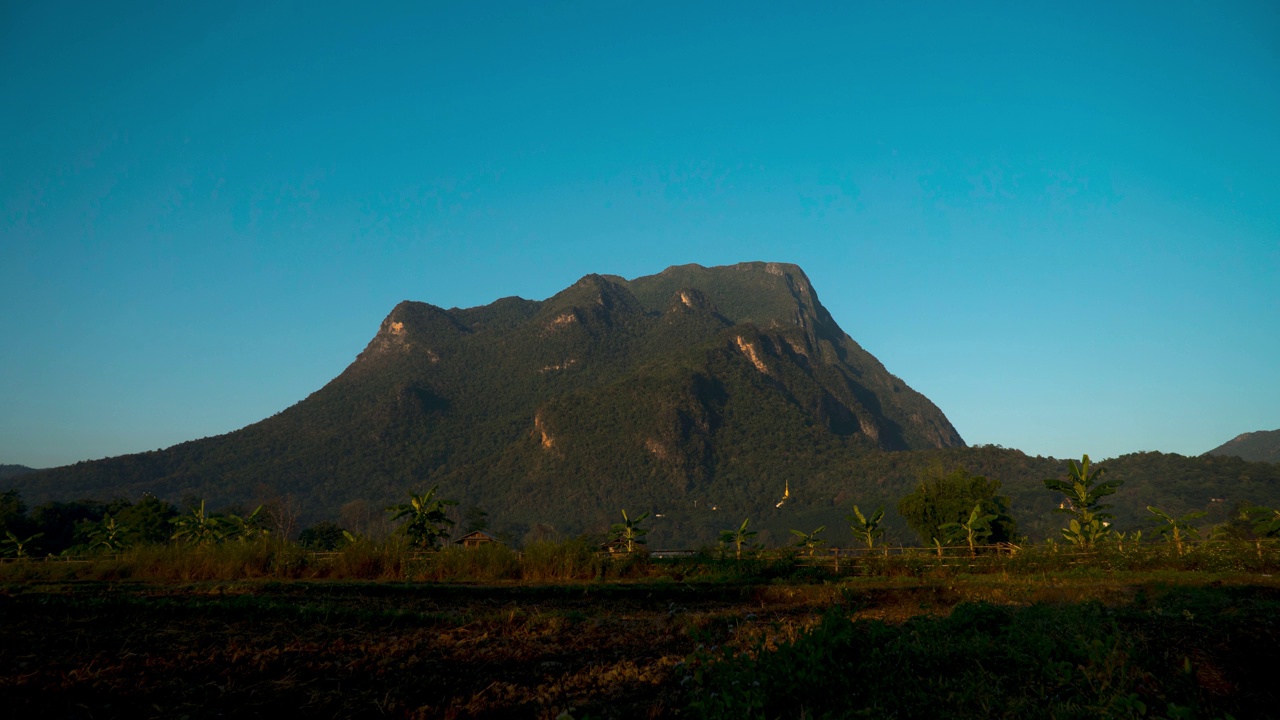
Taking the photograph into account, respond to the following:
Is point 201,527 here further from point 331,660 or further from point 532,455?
point 532,455

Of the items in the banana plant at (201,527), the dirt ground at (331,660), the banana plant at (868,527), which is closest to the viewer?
the dirt ground at (331,660)

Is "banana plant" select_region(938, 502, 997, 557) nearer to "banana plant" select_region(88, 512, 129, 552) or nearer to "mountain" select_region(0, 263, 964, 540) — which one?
"banana plant" select_region(88, 512, 129, 552)

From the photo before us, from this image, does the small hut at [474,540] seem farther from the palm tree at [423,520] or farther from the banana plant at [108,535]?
the banana plant at [108,535]

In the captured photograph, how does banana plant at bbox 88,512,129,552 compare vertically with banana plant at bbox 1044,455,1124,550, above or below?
below

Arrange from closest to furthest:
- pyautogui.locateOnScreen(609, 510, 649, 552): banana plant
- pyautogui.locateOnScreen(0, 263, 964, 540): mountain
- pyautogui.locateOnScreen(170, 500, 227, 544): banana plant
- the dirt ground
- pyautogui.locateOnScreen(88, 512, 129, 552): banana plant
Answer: the dirt ground, pyautogui.locateOnScreen(609, 510, 649, 552): banana plant, pyautogui.locateOnScreen(170, 500, 227, 544): banana plant, pyautogui.locateOnScreen(88, 512, 129, 552): banana plant, pyautogui.locateOnScreen(0, 263, 964, 540): mountain

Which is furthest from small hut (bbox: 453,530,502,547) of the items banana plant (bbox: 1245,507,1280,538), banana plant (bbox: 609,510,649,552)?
banana plant (bbox: 1245,507,1280,538)

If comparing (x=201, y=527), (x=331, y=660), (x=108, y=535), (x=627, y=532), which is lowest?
(x=108, y=535)

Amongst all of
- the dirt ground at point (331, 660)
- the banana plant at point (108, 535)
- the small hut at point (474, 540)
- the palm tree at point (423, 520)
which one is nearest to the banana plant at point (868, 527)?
the small hut at point (474, 540)

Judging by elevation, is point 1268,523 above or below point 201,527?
above

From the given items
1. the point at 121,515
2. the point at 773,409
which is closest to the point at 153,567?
the point at 121,515

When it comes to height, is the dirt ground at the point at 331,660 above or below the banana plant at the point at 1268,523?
above

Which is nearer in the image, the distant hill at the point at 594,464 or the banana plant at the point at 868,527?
the banana plant at the point at 868,527

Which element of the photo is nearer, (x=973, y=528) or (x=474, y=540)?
(x=973, y=528)

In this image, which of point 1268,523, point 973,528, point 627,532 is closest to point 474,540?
point 627,532
